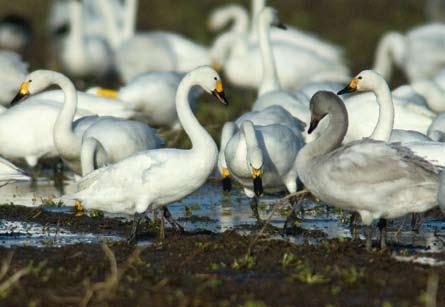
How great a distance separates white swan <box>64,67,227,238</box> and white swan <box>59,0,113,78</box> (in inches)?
478

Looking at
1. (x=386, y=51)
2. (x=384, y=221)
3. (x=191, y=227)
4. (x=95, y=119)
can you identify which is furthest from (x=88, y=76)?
(x=384, y=221)

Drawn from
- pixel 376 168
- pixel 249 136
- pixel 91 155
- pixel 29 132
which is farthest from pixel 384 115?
pixel 29 132

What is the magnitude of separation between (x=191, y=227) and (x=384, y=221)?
2054 mm

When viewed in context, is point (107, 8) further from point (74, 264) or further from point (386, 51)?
point (74, 264)

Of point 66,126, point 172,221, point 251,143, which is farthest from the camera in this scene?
point 66,126

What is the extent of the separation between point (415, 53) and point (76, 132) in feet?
29.6

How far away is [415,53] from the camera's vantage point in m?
20.0

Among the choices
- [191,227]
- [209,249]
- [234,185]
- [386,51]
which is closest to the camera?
[209,249]

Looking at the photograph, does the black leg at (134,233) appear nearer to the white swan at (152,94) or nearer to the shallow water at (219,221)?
the shallow water at (219,221)

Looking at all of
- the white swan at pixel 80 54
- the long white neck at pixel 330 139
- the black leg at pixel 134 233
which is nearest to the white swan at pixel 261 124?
the black leg at pixel 134 233

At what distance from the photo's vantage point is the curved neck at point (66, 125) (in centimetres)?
1227

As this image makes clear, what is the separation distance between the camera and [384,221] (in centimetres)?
876

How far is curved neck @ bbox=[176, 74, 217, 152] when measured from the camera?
940 cm

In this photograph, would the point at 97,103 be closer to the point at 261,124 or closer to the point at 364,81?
the point at 261,124
